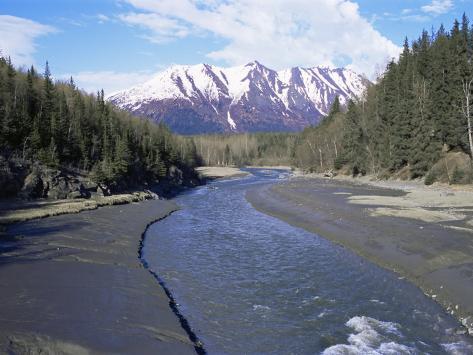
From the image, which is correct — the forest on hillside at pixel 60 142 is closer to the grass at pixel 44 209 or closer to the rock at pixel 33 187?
the rock at pixel 33 187

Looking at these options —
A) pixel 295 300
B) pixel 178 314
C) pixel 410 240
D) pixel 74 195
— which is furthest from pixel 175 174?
pixel 178 314

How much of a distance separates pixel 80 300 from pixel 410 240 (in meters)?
19.8

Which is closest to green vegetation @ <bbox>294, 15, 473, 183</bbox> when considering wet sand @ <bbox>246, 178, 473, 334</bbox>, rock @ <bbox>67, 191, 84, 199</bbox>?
wet sand @ <bbox>246, 178, 473, 334</bbox>

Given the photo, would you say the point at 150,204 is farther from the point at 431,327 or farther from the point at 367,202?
the point at 431,327

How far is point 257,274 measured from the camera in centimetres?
2317

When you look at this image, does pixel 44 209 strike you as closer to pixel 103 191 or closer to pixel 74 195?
pixel 74 195

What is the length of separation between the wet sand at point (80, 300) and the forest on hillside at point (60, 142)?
30.0m

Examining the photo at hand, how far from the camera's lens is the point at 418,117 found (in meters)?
70.1

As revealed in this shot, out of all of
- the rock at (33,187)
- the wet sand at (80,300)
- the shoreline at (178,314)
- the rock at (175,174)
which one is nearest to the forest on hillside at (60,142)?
the rock at (33,187)

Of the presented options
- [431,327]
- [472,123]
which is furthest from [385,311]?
[472,123]

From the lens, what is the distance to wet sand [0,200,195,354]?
41.7ft

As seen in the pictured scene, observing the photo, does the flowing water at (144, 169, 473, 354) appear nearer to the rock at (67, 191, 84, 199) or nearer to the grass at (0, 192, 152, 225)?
the grass at (0, 192, 152, 225)

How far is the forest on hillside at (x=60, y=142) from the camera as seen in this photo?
5812 cm


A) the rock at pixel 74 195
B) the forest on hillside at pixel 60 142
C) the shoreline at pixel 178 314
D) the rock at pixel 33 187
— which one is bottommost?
the shoreline at pixel 178 314
